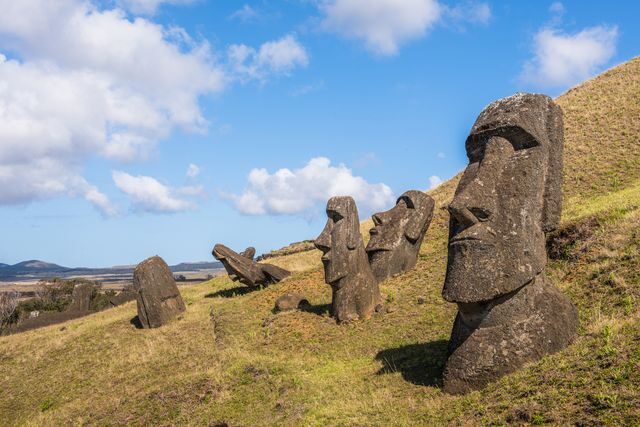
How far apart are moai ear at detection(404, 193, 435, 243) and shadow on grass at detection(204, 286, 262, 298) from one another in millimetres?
8397

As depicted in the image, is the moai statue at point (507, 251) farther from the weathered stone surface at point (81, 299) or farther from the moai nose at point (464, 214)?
the weathered stone surface at point (81, 299)

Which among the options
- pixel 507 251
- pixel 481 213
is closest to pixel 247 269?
pixel 481 213

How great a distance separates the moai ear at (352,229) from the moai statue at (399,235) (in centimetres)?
353

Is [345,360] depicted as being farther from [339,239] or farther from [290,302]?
[290,302]

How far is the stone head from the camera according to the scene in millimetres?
16767

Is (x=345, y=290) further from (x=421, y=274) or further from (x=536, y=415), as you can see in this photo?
(x=536, y=415)

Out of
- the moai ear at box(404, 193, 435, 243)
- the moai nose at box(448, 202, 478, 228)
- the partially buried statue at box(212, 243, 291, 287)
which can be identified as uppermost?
the moai ear at box(404, 193, 435, 243)

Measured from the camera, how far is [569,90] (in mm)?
44500

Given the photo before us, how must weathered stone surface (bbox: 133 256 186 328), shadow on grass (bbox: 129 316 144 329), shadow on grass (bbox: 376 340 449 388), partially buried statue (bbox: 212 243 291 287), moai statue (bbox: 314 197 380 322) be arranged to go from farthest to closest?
partially buried statue (bbox: 212 243 291 287), shadow on grass (bbox: 129 316 144 329), weathered stone surface (bbox: 133 256 186 328), moai statue (bbox: 314 197 380 322), shadow on grass (bbox: 376 340 449 388)

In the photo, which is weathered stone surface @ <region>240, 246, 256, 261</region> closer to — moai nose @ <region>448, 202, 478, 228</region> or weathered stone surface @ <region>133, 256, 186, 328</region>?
weathered stone surface @ <region>133, 256, 186, 328</region>

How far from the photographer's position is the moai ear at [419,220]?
69.1 feet

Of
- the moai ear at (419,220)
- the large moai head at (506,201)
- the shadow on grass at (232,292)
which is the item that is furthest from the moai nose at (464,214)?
the shadow on grass at (232,292)

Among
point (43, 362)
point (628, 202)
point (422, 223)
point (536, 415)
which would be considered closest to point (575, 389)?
point (536, 415)

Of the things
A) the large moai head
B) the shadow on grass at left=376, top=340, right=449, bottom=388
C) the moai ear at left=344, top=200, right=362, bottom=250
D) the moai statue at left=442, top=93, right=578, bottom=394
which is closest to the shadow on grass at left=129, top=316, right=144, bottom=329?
the moai ear at left=344, top=200, right=362, bottom=250
